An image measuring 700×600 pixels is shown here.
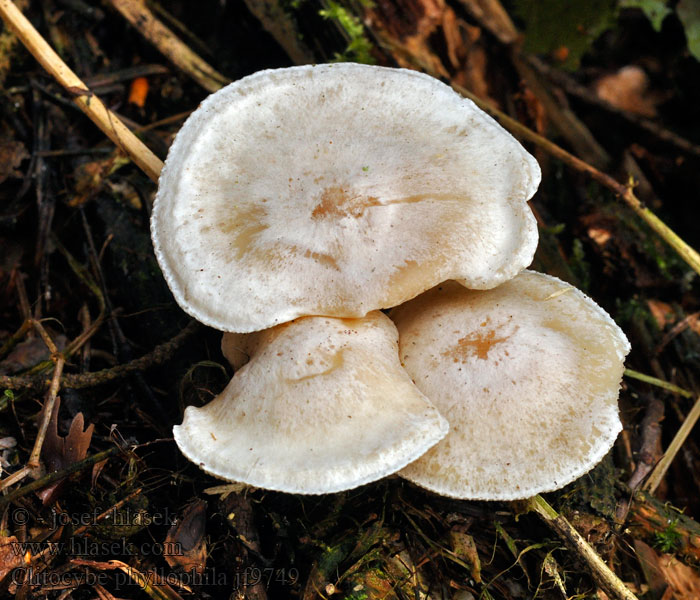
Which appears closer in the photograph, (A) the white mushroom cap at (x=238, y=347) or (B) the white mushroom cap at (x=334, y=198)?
(B) the white mushroom cap at (x=334, y=198)

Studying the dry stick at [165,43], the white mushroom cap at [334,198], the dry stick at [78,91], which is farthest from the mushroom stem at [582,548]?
the dry stick at [165,43]

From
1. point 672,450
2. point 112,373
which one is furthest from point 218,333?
point 672,450

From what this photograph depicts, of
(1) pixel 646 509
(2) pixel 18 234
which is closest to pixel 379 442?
(1) pixel 646 509

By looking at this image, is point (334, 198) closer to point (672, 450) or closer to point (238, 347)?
point (238, 347)

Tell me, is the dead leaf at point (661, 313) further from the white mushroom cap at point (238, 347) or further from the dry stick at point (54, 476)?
the dry stick at point (54, 476)

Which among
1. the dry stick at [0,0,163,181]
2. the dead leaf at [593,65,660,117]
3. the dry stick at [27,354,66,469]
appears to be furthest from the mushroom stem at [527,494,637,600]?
the dead leaf at [593,65,660,117]

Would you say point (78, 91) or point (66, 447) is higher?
point (78, 91)

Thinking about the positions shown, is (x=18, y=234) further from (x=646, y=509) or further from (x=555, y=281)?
(x=646, y=509)
